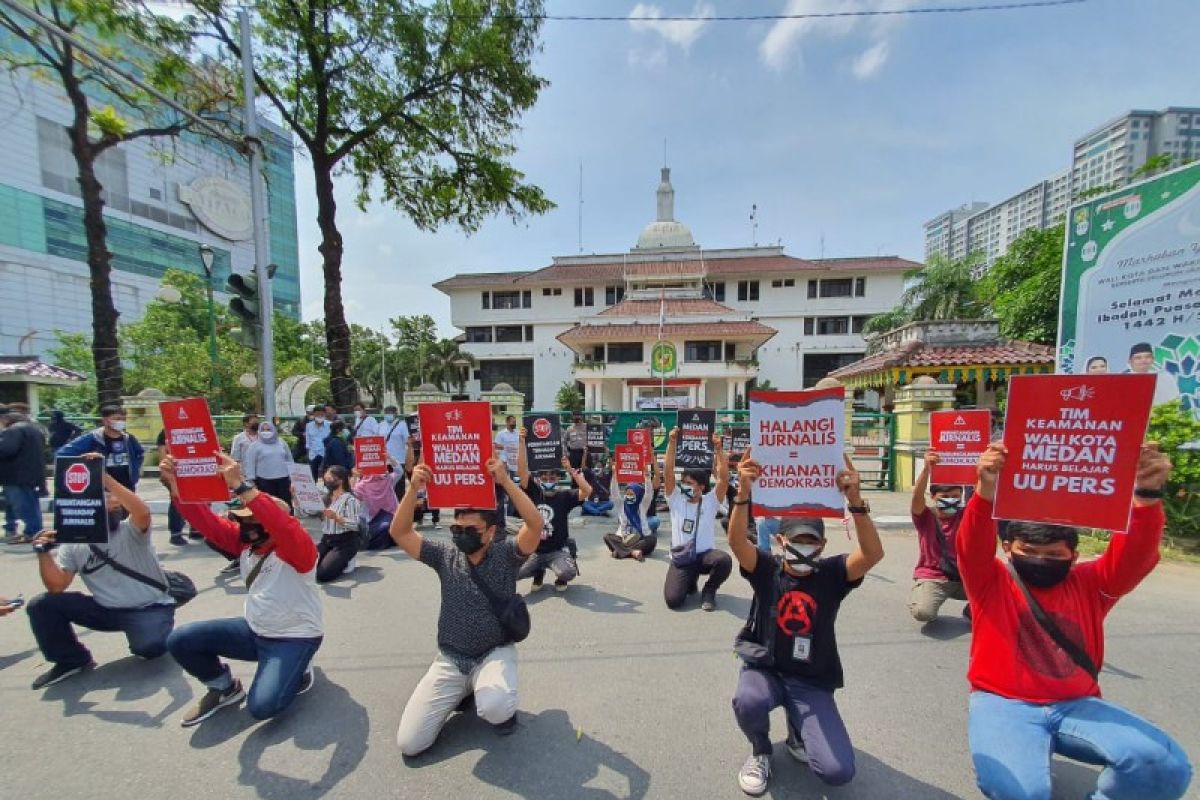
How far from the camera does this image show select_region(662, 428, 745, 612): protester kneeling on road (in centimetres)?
417

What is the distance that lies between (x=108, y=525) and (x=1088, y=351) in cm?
1027

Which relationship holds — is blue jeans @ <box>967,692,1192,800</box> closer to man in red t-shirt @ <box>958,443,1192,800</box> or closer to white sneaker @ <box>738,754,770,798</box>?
man in red t-shirt @ <box>958,443,1192,800</box>

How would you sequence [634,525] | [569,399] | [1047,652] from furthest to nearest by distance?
1. [569,399]
2. [634,525]
3. [1047,652]

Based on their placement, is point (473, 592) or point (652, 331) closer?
point (473, 592)

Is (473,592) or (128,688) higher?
(473,592)

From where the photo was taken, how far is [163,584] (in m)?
3.22

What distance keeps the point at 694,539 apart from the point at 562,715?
200cm

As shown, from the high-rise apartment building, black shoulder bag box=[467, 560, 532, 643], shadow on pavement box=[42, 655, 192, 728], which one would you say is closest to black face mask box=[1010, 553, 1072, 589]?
black shoulder bag box=[467, 560, 532, 643]

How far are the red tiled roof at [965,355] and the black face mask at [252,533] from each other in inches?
443

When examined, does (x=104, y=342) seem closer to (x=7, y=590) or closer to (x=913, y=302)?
(x=7, y=590)

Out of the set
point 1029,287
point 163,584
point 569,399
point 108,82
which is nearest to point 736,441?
point 163,584

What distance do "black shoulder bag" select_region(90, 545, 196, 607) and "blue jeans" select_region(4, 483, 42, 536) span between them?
4.43m

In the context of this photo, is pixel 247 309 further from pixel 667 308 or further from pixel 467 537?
pixel 667 308

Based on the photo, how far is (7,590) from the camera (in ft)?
15.2
